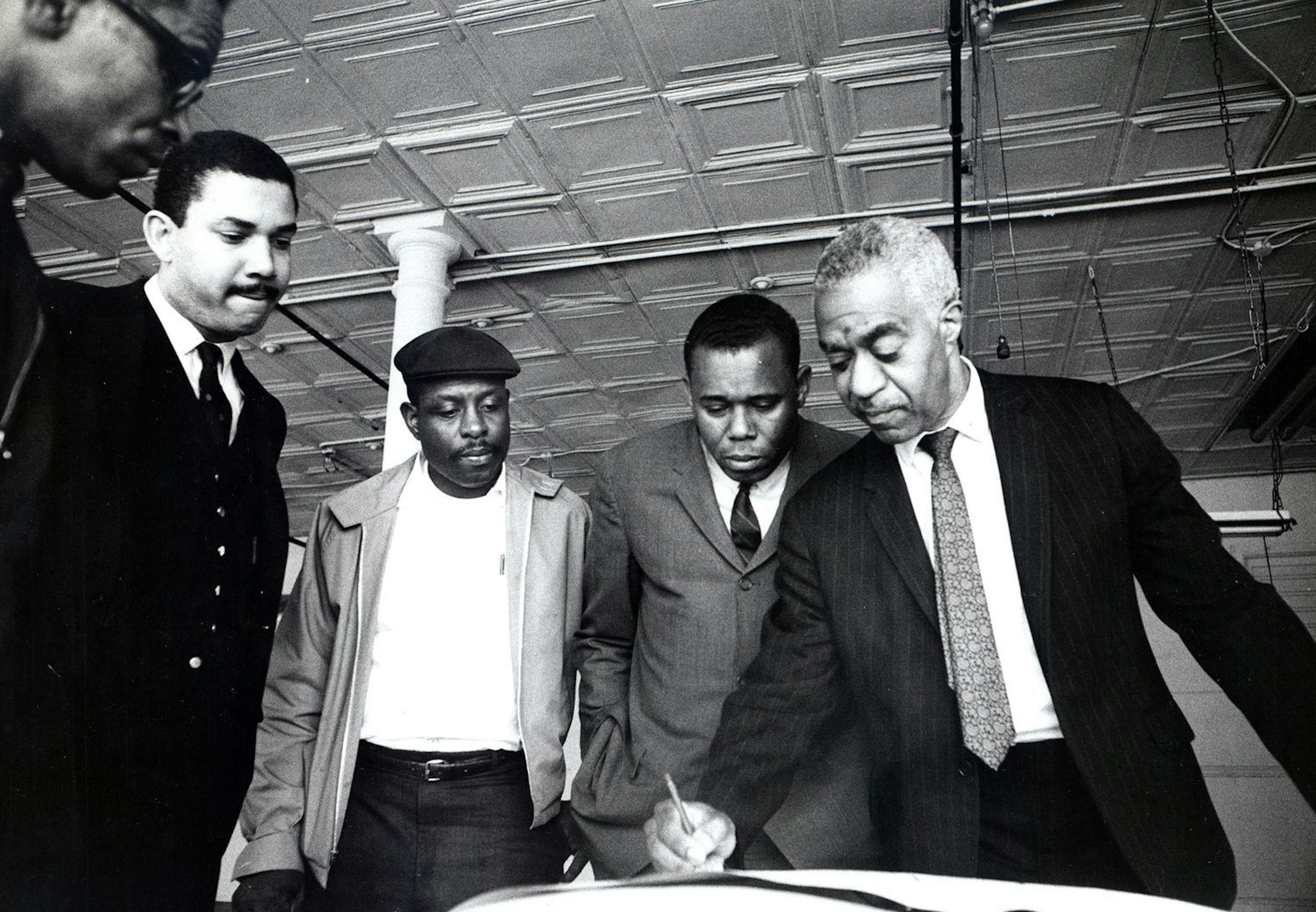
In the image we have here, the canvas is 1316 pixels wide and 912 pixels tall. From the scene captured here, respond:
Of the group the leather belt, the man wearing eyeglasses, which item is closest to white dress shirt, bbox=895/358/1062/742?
the leather belt

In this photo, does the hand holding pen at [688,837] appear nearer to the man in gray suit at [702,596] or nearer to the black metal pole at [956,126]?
the man in gray suit at [702,596]

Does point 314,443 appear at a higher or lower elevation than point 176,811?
higher

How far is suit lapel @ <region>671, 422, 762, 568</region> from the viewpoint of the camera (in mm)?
1497

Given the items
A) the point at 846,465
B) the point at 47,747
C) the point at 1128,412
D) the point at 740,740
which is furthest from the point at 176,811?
the point at 1128,412

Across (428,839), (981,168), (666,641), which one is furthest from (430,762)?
(981,168)

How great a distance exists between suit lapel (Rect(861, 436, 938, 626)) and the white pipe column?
2.55 m

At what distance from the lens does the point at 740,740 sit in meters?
1.30

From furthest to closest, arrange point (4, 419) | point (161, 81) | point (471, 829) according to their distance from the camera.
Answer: point (471, 829) < point (161, 81) < point (4, 419)

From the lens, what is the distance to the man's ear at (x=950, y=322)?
1270mm

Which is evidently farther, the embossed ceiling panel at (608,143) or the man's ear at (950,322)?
the embossed ceiling panel at (608,143)

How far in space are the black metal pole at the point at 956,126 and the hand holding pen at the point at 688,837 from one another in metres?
1.98

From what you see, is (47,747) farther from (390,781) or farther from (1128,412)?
(1128,412)

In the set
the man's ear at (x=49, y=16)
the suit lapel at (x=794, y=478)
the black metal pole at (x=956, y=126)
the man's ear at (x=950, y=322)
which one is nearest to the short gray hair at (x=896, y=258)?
the man's ear at (x=950, y=322)

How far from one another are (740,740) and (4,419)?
0.89 meters
